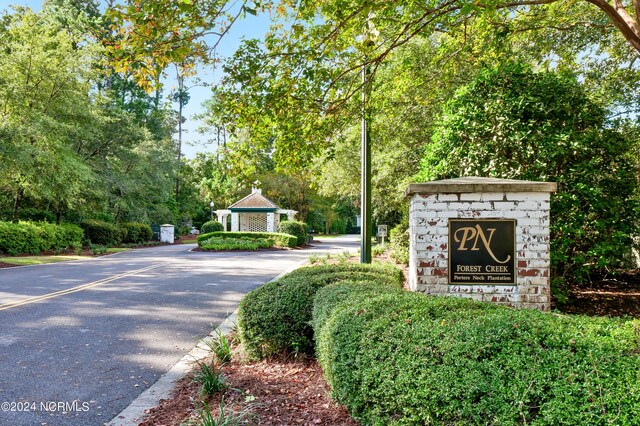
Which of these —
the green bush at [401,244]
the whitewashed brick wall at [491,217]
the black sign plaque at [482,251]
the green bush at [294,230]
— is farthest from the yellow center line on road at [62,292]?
the green bush at [294,230]

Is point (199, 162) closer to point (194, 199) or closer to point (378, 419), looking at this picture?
point (194, 199)

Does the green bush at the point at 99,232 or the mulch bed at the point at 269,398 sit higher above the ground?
the green bush at the point at 99,232

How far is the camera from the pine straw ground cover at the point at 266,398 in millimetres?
2938

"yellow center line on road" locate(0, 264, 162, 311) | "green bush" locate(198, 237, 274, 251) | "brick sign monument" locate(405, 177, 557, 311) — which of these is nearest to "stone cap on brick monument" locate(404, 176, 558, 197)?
"brick sign monument" locate(405, 177, 557, 311)

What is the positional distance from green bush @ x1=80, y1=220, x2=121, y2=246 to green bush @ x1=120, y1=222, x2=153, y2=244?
1251 millimetres

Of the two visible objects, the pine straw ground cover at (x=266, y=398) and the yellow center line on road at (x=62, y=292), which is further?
the yellow center line on road at (x=62, y=292)

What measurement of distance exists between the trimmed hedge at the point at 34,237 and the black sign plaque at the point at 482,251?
1908 cm

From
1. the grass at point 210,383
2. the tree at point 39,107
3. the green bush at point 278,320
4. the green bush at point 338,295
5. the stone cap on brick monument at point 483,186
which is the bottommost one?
the grass at point 210,383

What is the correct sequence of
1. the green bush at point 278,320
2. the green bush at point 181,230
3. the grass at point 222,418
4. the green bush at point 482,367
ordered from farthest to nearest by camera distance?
the green bush at point 181,230 < the green bush at point 278,320 < the grass at point 222,418 < the green bush at point 482,367

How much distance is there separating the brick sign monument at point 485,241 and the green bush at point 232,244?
1936 cm

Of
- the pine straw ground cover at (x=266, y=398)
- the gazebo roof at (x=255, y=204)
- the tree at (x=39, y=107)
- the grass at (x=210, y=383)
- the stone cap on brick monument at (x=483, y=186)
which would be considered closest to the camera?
the pine straw ground cover at (x=266, y=398)

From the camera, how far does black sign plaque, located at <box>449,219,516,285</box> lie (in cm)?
470

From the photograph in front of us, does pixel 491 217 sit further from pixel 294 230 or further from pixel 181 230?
pixel 181 230

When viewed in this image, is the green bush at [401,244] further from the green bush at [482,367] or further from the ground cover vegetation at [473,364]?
the green bush at [482,367]
